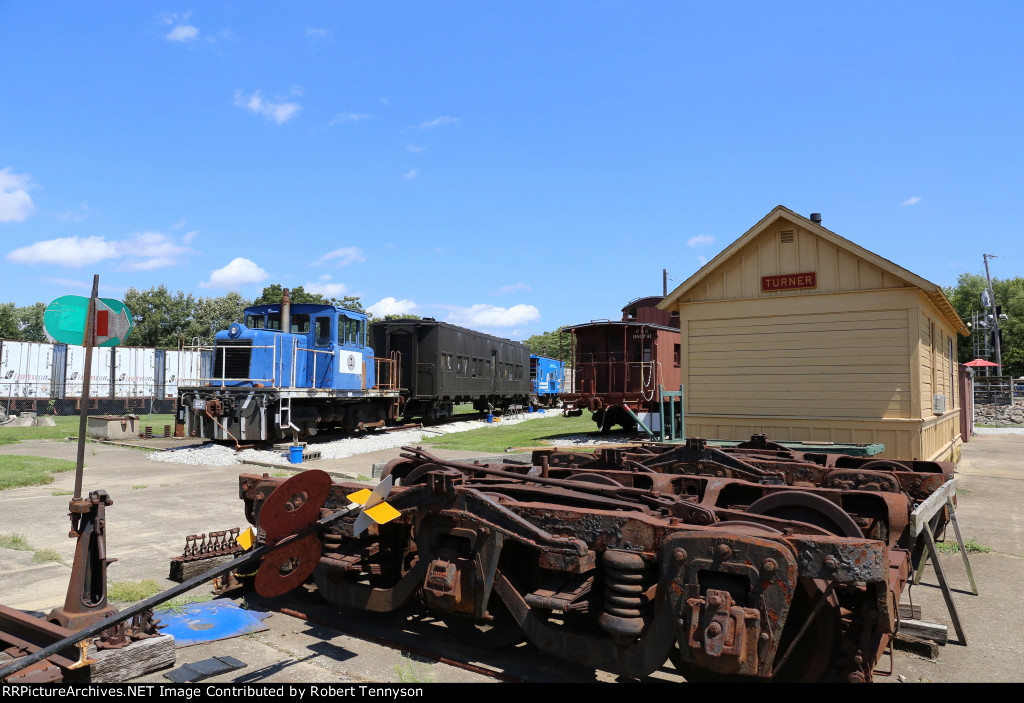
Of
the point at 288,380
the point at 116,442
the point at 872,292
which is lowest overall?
the point at 116,442

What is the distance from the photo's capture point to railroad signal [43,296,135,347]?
4176mm

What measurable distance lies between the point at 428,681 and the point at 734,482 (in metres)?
2.47

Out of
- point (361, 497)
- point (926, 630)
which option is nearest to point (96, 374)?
point (361, 497)

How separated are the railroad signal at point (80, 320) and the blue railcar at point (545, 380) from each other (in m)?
34.7

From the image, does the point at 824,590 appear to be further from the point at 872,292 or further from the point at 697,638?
the point at 872,292

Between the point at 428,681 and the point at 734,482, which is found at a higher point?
the point at 734,482

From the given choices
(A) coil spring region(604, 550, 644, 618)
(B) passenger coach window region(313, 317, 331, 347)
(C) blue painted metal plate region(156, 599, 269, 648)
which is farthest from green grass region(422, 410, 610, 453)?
(A) coil spring region(604, 550, 644, 618)

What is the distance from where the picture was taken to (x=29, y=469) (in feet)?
42.1

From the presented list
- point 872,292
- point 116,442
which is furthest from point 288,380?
point 872,292

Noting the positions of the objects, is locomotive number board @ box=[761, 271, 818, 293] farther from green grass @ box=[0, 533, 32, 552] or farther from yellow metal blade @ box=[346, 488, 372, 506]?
green grass @ box=[0, 533, 32, 552]

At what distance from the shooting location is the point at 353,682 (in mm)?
3635

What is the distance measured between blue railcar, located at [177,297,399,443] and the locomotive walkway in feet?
16.7

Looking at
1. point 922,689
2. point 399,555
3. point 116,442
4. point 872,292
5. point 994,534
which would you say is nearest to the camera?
point 922,689

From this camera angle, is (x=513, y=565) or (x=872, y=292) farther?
(x=872, y=292)
